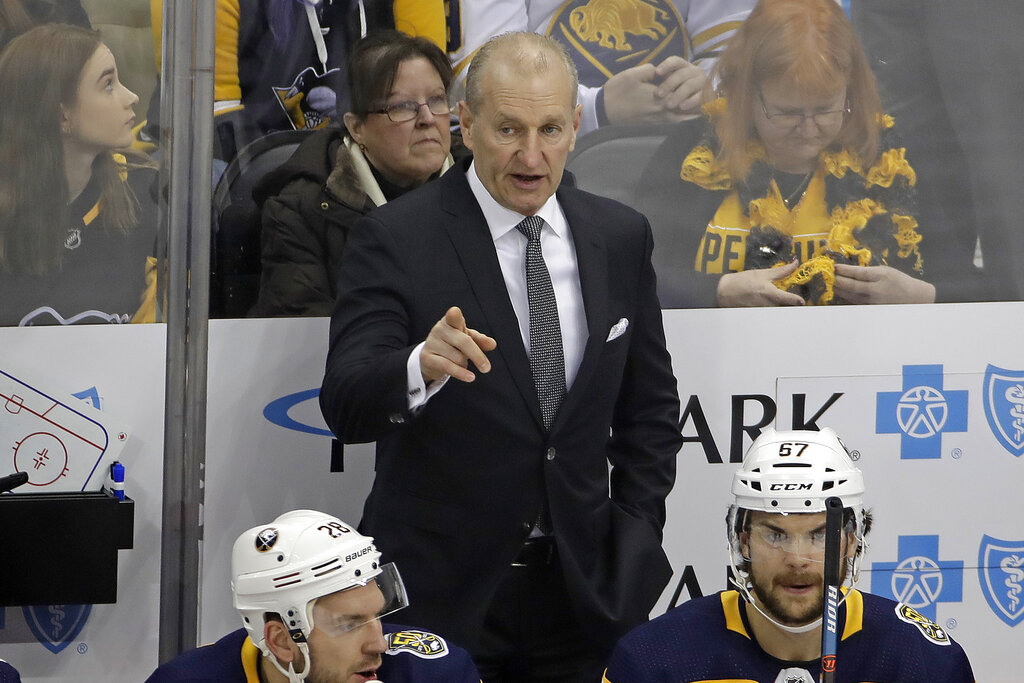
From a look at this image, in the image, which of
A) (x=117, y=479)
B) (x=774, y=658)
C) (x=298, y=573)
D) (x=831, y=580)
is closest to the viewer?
(x=831, y=580)

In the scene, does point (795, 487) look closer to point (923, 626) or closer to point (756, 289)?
point (923, 626)

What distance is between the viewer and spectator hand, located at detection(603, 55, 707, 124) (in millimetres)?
3209

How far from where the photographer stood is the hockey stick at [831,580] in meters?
1.72

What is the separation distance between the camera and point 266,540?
201cm

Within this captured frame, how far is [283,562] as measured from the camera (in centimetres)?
199

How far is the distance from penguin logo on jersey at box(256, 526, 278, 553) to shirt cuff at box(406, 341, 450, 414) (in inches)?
12.6

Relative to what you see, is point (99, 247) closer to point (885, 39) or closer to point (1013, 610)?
point (885, 39)

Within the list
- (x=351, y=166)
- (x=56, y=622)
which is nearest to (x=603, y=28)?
(x=351, y=166)

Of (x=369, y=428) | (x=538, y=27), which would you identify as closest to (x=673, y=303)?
(x=538, y=27)

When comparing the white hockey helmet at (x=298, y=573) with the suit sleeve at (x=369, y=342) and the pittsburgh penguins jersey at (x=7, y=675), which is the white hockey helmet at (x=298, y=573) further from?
the pittsburgh penguins jersey at (x=7, y=675)

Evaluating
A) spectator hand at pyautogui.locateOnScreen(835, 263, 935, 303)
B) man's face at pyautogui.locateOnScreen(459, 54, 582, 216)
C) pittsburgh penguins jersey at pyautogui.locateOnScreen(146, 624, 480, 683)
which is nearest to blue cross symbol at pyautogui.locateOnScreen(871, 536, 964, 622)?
spectator hand at pyautogui.locateOnScreen(835, 263, 935, 303)

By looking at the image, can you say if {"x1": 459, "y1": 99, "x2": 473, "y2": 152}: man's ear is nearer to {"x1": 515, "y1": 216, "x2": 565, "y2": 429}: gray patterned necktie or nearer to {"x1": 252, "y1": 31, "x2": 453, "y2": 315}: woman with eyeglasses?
{"x1": 515, "y1": 216, "x2": 565, "y2": 429}: gray patterned necktie

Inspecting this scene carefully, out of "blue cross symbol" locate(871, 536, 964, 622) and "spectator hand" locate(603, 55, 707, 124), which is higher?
"spectator hand" locate(603, 55, 707, 124)

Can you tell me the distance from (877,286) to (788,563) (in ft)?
4.43
